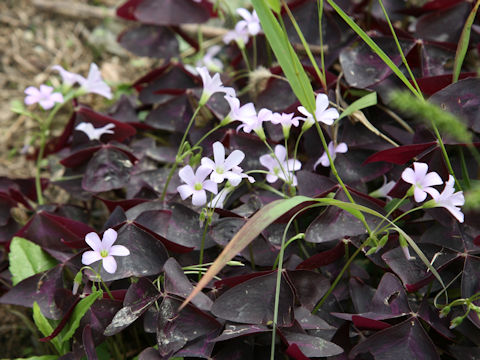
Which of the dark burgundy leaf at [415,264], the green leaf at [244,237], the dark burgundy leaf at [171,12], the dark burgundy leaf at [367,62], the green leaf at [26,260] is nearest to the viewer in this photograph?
the green leaf at [244,237]

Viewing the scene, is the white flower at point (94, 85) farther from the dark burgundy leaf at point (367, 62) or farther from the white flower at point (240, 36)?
the dark burgundy leaf at point (367, 62)

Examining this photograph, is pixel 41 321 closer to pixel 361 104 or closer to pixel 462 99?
pixel 361 104

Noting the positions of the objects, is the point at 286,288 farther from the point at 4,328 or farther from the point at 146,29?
the point at 146,29

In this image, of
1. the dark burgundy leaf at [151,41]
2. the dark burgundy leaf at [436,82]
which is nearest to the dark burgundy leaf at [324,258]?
the dark burgundy leaf at [436,82]

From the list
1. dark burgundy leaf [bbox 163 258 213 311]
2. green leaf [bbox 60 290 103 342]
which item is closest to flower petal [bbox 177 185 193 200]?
dark burgundy leaf [bbox 163 258 213 311]

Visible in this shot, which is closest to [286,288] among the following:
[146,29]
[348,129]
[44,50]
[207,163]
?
[207,163]

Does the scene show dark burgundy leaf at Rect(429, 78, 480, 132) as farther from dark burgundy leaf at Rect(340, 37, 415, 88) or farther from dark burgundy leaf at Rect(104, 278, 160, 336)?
dark burgundy leaf at Rect(104, 278, 160, 336)
